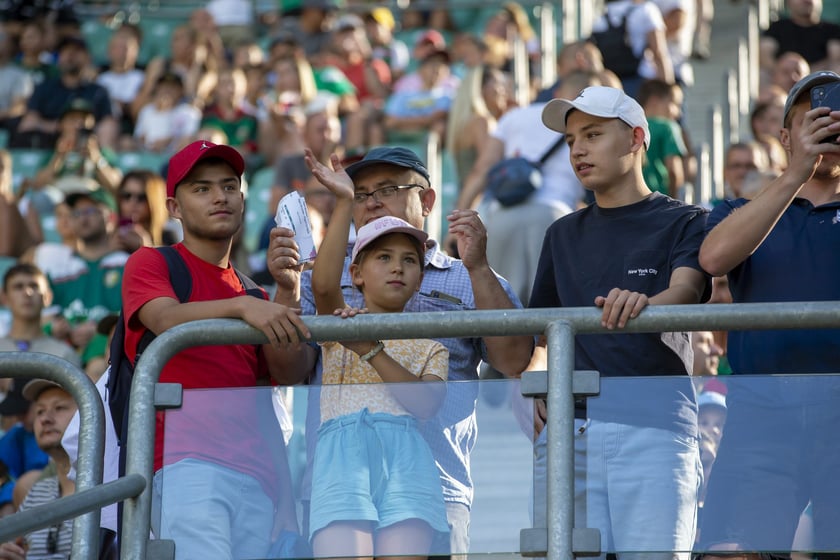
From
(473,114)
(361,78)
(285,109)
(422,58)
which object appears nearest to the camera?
(473,114)

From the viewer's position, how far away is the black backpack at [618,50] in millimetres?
11602

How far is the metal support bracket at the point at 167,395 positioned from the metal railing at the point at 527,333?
2 centimetres

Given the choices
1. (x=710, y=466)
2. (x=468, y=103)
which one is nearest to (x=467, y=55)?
(x=468, y=103)

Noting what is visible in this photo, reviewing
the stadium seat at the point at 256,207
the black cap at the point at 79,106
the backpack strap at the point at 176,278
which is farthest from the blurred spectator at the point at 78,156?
the backpack strap at the point at 176,278

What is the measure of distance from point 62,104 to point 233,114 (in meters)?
1.87

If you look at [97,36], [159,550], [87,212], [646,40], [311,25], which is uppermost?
[97,36]

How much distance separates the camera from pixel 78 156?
12.5 metres

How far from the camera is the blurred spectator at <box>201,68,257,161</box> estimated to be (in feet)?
42.4

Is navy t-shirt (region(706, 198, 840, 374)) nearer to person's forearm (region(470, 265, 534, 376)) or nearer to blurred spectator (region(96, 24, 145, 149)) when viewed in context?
person's forearm (region(470, 265, 534, 376))

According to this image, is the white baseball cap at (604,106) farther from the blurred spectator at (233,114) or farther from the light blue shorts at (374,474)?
the blurred spectator at (233,114)

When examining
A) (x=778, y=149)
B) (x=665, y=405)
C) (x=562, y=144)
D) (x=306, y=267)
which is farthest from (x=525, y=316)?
(x=778, y=149)

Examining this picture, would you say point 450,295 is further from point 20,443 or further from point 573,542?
point 20,443

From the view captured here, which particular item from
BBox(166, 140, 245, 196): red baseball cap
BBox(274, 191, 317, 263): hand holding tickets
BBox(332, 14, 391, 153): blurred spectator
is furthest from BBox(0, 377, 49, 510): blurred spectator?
BBox(332, 14, 391, 153): blurred spectator

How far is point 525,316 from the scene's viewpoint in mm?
4473
